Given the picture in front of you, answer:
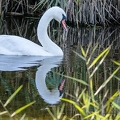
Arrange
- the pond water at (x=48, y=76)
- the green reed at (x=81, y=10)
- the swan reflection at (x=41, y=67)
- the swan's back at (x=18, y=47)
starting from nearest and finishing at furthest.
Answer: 1. the pond water at (x=48, y=76)
2. the swan reflection at (x=41, y=67)
3. the swan's back at (x=18, y=47)
4. the green reed at (x=81, y=10)

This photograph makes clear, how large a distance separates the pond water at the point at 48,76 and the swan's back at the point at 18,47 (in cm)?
15

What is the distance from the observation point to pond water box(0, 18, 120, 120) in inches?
229

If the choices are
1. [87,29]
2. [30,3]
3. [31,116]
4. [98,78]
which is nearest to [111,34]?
[87,29]

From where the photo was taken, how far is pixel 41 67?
8.35 meters

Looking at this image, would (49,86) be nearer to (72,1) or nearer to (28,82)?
(28,82)

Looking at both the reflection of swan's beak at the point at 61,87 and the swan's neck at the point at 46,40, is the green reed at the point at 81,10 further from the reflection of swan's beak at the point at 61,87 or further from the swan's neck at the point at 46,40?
the reflection of swan's beak at the point at 61,87

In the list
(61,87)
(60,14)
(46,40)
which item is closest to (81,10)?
(60,14)

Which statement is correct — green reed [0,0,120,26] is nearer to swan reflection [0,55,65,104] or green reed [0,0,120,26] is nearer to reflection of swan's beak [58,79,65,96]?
swan reflection [0,55,65,104]

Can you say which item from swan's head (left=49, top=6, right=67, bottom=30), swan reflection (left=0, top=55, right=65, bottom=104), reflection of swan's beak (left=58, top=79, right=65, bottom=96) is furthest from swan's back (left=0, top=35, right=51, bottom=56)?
reflection of swan's beak (left=58, top=79, right=65, bottom=96)

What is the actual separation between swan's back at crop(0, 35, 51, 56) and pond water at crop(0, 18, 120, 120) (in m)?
0.15

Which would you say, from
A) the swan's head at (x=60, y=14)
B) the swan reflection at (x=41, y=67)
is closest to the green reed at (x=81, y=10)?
the swan's head at (x=60, y=14)

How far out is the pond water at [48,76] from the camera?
19.1 ft

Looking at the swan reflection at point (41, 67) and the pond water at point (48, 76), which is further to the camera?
the swan reflection at point (41, 67)

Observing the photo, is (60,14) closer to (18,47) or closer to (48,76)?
(18,47)
